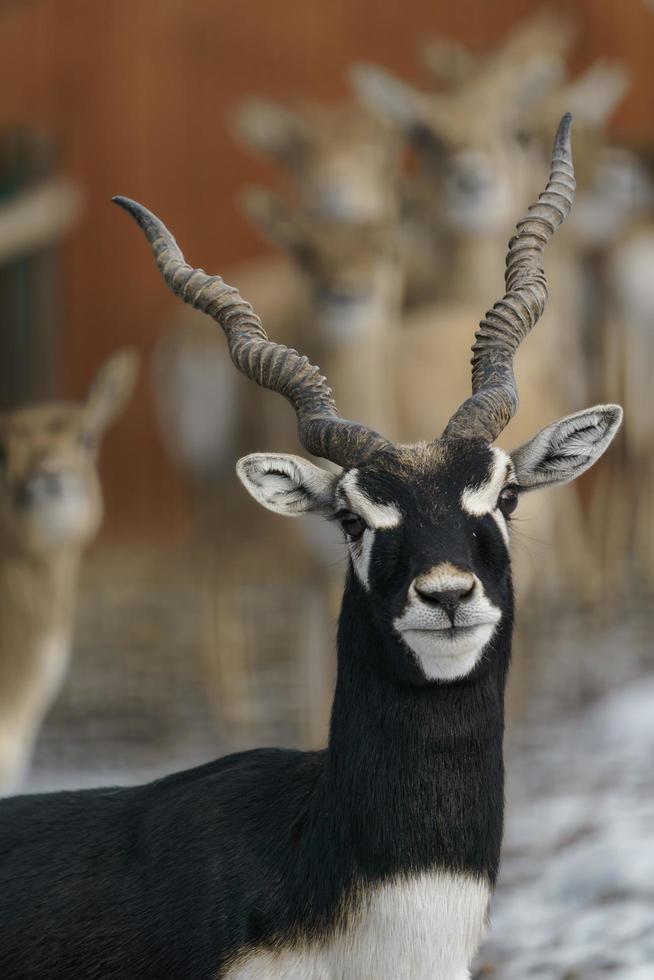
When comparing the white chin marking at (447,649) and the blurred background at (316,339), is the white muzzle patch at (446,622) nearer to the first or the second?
the white chin marking at (447,649)

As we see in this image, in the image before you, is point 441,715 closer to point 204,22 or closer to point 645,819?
point 645,819

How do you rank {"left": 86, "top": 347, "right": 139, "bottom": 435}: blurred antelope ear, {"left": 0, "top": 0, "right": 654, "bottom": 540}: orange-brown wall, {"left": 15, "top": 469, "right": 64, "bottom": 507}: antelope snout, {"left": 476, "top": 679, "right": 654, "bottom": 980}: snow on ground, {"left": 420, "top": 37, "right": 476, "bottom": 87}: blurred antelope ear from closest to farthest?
{"left": 476, "top": 679, "right": 654, "bottom": 980}: snow on ground < {"left": 15, "top": 469, "right": 64, "bottom": 507}: antelope snout < {"left": 86, "top": 347, "right": 139, "bottom": 435}: blurred antelope ear < {"left": 420, "top": 37, "right": 476, "bottom": 87}: blurred antelope ear < {"left": 0, "top": 0, "right": 654, "bottom": 540}: orange-brown wall

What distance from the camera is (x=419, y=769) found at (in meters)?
3.79

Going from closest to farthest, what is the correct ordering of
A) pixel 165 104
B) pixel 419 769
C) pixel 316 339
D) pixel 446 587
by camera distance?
pixel 446 587 < pixel 419 769 < pixel 316 339 < pixel 165 104

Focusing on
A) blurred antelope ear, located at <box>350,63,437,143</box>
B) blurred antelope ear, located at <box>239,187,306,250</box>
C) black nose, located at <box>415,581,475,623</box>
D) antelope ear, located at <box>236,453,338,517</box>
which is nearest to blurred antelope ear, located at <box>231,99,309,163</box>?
blurred antelope ear, located at <box>350,63,437,143</box>

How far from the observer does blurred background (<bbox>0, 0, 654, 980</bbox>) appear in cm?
796

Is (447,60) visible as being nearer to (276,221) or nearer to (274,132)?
(274,132)

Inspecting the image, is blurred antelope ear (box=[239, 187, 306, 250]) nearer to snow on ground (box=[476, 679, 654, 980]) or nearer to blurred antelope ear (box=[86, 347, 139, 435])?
blurred antelope ear (box=[86, 347, 139, 435])

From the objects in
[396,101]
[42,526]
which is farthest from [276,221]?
[42,526]

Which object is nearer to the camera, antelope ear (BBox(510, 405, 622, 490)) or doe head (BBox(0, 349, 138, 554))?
antelope ear (BBox(510, 405, 622, 490))

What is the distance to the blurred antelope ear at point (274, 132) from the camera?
1178cm

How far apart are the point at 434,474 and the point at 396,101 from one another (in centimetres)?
751

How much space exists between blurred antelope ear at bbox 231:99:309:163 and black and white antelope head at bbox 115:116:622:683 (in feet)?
24.6

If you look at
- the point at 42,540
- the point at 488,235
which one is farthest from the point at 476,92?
the point at 42,540
